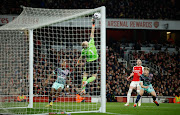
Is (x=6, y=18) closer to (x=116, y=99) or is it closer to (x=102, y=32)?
(x=116, y=99)

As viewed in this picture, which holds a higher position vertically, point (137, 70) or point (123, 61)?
point (123, 61)

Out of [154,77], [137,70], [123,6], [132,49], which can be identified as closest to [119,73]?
[154,77]

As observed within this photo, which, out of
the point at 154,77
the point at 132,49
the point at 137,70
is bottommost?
the point at 154,77

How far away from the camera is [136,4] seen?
28984 millimetres

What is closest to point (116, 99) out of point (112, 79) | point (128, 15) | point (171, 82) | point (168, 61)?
point (112, 79)

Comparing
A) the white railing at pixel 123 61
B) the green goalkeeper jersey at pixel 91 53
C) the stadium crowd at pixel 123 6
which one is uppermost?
the stadium crowd at pixel 123 6

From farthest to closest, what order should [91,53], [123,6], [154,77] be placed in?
[123,6]
[154,77]
[91,53]

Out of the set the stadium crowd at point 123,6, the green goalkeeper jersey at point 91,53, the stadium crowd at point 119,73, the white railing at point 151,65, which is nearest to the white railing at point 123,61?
the stadium crowd at point 119,73

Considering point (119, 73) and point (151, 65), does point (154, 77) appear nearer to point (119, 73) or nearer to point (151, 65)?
point (151, 65)

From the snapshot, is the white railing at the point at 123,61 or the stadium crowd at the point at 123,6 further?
the stadium crowd at the point at 123,6

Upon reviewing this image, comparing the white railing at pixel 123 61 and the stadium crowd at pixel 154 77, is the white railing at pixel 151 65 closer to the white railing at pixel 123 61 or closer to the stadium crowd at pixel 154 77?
the stadium crowd at pixel 154 77

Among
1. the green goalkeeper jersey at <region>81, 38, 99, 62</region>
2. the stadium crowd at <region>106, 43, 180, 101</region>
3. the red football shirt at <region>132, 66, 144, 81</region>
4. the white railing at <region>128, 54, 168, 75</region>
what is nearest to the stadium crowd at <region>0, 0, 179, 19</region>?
the stadium crowd at <region>106, 43, 180, 101</region>

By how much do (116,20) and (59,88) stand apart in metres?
15.5

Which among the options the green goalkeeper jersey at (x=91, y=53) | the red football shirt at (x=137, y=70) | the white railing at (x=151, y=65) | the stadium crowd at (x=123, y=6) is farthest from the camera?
the stadium crowd at (x=123, y=6)
